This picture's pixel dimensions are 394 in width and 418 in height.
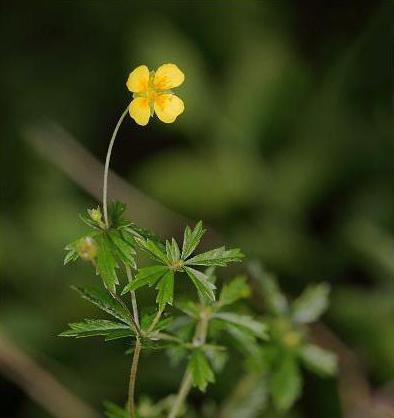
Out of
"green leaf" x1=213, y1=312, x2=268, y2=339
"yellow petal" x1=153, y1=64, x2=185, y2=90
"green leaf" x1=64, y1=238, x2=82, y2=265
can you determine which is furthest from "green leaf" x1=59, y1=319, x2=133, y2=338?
"yellow petal" x1=153, y1=64, x2=185, y2=90

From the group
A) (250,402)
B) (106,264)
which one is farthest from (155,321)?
(250,402)

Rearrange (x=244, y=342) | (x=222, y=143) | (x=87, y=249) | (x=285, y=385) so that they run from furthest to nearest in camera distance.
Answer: (x=222, y=143), (x=285, y=385), (x=244, y=342), (x=87, y=249)

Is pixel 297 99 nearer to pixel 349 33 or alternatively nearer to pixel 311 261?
pixel 349 33

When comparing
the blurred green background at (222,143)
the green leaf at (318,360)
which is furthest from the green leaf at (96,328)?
the blurred green background at (222,143)

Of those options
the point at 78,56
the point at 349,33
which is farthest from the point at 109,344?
the point at 349,33

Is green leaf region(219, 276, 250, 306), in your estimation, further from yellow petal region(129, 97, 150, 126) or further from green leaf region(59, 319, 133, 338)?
yellow petal region(129, 97, 150, 126)

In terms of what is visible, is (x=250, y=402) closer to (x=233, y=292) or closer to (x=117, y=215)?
(x=233, y=292)
